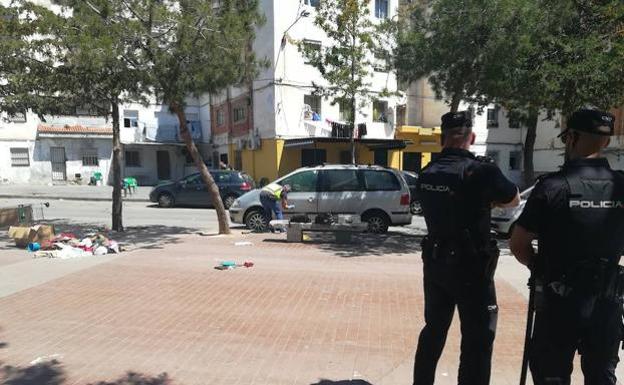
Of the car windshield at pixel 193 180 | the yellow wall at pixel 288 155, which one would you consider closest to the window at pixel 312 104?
the yellow wall at pixel 288 155

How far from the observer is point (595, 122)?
2557 mm

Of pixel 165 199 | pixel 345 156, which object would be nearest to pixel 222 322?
pixel 165 199

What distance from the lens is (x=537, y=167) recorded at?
31953 millimetres

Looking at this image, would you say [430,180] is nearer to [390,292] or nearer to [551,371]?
[551,371]

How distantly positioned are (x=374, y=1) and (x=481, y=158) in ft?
83.7

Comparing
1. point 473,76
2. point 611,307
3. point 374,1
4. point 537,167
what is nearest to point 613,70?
point 473,76

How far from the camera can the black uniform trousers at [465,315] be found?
2924 mm

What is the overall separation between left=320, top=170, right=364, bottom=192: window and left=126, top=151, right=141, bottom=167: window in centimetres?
2474

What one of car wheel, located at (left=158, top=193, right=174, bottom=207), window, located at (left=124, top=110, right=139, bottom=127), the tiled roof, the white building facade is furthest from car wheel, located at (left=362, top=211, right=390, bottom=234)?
window, located at (left=124, top=110, right=139, bottom=127)

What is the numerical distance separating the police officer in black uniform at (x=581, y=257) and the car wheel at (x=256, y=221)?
999cm

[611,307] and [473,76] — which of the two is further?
[473,76]

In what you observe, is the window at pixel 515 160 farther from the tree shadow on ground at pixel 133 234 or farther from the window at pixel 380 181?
the tree shadow on ground at pixel 133 234

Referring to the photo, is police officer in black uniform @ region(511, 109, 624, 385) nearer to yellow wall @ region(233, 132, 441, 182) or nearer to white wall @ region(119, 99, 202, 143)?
yellow wall @ region(233, 132, 441, 182)

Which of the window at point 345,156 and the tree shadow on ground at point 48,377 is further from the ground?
the window at point 345,156
